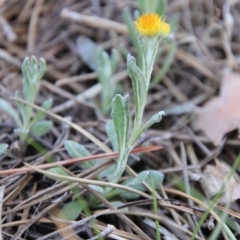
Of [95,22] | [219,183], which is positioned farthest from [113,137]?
[95,22]

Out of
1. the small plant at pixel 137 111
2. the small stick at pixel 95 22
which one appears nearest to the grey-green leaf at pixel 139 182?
the small plant at pixel 137 111

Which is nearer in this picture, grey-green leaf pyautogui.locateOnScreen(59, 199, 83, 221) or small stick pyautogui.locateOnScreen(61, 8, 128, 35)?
grey-green leaf pyautogui.locateOnScreen(59, 199, 83, 221)

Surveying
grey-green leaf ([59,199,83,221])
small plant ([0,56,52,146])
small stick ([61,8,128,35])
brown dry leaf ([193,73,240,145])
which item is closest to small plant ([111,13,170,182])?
grey-green leaf ([59,199,83,221])

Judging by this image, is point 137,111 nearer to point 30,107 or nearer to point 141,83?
point 141,83

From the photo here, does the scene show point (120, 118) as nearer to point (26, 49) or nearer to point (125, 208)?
point (125, 208)

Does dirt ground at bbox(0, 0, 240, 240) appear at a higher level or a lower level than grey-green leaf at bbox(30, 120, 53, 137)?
lower

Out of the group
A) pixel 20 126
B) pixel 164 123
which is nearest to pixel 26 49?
pixel 20 126

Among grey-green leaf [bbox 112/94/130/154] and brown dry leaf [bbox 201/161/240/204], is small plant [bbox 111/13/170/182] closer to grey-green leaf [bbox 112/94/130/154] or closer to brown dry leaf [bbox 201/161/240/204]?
grey-green leaf [bbox 112/94/130/154]
